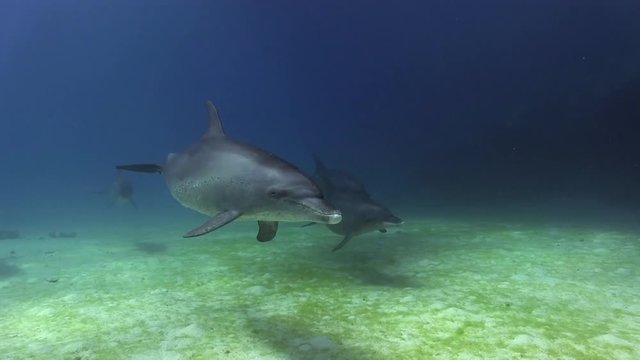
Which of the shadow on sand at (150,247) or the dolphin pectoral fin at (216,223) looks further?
the shadow on sand at (150,247)

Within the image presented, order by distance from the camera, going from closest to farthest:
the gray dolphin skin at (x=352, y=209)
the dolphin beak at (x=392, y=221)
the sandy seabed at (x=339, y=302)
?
the sandy seabed at (x=339, y=302)
the dolphin beak at (x=392, y=221)
the gray dolphin skin at (x=352, y=209)

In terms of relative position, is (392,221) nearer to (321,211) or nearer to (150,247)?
(321,211)

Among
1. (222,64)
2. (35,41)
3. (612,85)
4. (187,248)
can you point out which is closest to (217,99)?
(222,64)

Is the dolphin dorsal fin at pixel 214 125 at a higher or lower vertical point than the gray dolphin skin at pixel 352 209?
higher

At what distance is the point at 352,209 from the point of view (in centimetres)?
884

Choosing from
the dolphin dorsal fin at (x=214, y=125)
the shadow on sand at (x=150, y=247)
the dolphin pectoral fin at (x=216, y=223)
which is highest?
the dolphin dorsal fin at (x=214, y=125)

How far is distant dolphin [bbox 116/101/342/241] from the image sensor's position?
4703 millimetres

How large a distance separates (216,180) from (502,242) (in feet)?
22.8

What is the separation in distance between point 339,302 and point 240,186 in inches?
80.4

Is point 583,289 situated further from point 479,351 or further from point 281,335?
point 281,335

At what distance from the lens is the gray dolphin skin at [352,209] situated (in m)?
8.34

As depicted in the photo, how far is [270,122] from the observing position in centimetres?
16788

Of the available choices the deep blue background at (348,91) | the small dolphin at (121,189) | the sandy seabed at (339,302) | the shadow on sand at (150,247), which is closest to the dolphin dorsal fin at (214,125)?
the sandy seabed at (339,302)

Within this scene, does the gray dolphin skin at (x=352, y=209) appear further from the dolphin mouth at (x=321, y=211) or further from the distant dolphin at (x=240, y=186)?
the dolphin mouth at (x=321, y=211)
